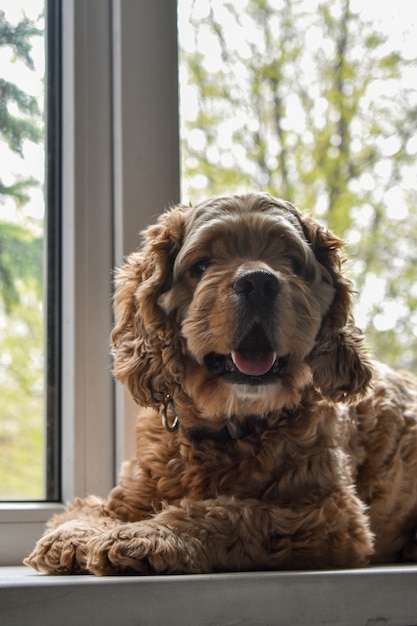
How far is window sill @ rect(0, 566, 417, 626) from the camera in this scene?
1191mm

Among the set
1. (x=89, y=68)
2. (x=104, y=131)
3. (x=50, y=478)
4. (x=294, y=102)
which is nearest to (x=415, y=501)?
(x=50, y=478)

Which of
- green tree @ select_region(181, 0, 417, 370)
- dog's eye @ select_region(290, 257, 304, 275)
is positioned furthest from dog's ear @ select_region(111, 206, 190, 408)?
green tree @ select_region(181, 0, 417, 370)

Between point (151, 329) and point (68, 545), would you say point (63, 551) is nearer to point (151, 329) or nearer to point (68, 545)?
point (68, 545)

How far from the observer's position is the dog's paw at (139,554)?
4.61ft

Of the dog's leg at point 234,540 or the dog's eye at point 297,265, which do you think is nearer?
the dog's leg at point 234,540

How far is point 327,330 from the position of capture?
180 centimetres

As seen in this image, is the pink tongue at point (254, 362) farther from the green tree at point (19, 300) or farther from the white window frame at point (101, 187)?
the green tree at point (19, 300)

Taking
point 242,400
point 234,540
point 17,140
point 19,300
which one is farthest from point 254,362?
point 17,140

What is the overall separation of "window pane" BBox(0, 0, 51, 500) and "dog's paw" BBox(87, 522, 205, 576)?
691 millimetres

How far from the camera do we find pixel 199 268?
1.77 m

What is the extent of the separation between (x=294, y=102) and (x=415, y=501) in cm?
158

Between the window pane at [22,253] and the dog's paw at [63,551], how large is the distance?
1.59ft

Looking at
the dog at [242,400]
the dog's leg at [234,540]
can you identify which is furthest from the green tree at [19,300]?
the dog's leg at [234,540]

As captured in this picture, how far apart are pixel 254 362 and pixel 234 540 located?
34 centimetres
